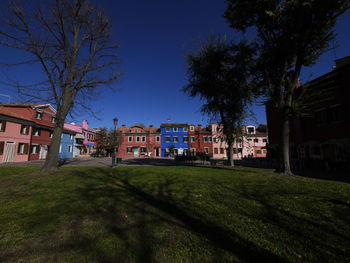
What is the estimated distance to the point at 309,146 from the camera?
1703 cm

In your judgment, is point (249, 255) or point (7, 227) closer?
point (249, 255)

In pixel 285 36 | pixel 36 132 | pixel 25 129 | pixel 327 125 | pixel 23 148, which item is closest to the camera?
pixel 285 36

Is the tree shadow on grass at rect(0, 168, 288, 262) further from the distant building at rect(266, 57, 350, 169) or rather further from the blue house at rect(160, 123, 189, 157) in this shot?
the blue house at rect(160, 123, 189, 157)

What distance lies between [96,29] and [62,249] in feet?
47.8

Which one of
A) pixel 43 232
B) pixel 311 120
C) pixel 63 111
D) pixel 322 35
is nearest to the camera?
pixel 43 232

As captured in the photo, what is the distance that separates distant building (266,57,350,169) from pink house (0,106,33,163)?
31.7 m

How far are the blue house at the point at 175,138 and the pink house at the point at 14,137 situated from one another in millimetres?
27567

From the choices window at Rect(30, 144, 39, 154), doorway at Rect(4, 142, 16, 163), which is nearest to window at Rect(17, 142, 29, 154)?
doorway at Rect(4, 142, 16, 163)

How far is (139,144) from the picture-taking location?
43.2 m

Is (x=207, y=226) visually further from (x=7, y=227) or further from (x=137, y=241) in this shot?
(x=7, y=227)

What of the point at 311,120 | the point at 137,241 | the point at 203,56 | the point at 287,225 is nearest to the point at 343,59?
the point at 311,120

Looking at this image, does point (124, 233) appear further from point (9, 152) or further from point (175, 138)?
point (175, 138)

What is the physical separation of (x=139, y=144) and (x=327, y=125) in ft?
124

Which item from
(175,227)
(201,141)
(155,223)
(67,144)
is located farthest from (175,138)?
(175,227)
